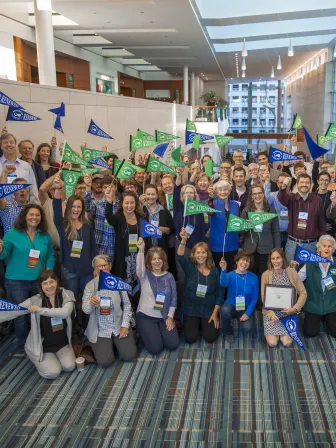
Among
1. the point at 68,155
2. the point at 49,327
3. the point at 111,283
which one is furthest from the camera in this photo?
the point at 68,155

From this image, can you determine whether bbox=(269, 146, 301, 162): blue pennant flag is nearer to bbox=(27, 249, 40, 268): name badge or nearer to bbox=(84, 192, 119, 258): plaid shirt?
bbox=(84, 192, 119, 258): plaid shirt

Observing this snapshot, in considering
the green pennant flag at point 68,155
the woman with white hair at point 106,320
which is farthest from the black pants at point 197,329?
the green pennant flag at point 68,155

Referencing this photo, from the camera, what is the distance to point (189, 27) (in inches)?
530

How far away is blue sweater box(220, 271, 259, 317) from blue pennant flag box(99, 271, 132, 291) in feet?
3.84

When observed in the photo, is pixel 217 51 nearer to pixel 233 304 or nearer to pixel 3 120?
pixel 3 120

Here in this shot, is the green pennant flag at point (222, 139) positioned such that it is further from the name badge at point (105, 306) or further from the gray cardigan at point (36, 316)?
the gray cardigan at point (36, 316)

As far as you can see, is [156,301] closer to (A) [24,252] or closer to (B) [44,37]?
(A) [24,252]

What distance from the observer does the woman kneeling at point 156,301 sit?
167 inches

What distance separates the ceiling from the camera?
11344 mm

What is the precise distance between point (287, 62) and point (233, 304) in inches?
970

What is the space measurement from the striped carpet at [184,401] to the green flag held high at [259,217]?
1.26 metres

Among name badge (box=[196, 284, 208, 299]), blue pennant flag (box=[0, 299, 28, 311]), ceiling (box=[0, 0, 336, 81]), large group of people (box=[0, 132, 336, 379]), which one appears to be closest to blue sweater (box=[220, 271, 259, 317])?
large group of people (box=[0, 132, 336, 379])

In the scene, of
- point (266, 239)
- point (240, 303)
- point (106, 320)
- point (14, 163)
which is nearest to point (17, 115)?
point (14, 163)

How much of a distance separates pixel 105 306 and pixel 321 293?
2.27 m
